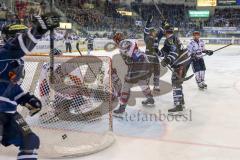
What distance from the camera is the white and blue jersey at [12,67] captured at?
2.79m

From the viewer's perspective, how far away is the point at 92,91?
5105mm

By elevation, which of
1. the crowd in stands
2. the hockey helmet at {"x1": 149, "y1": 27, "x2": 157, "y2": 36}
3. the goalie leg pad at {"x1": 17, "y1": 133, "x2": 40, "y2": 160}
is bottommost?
the crowd in stands

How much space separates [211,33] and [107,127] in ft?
81.3

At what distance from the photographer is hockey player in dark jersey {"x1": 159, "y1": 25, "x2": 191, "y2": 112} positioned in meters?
6.12

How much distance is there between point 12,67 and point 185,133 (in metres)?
2.69

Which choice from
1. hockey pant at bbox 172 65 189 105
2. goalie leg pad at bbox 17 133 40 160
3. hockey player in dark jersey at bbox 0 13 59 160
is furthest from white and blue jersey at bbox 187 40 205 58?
goalie leg pad at bbox 17 133 40 160

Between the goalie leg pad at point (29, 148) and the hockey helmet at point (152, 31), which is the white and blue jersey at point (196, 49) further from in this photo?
the goalie leg pad at point (29, 148)

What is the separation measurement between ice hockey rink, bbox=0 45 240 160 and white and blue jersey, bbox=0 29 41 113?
1190mm

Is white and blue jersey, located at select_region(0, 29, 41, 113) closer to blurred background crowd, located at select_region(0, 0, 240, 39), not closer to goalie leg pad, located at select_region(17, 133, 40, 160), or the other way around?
goalie leg pad, located at select_region(17, 133, 40, 160)

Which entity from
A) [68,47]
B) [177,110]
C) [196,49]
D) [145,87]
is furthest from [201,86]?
[68,47]

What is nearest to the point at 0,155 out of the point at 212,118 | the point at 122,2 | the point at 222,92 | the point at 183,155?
the point at 183,155

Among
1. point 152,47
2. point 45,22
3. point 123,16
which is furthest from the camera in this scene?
point 123,16

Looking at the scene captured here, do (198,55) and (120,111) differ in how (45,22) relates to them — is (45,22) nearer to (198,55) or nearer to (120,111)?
(120,111)

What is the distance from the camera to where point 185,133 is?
505 cm
